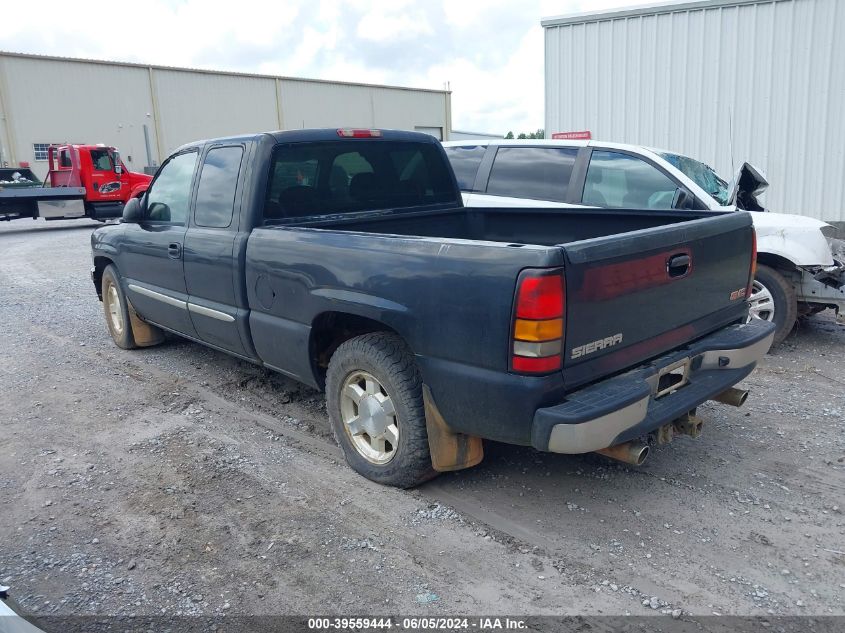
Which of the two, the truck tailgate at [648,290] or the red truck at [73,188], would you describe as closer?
the truck tailgate at [648,290]

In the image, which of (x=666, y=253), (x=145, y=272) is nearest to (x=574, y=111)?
(x=145, y=272)

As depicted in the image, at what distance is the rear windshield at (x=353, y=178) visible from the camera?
4.54 metres

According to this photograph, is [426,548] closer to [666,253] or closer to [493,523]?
[493,523]

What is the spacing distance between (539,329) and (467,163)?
4.80 meters

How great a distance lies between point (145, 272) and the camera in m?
5.74

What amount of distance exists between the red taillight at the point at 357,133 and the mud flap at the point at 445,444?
2196 millimetres

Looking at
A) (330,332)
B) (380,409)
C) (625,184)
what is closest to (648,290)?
(380,409)

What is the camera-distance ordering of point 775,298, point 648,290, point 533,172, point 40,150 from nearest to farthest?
point 648,290, point 775,298, point 533,172, point 40,150

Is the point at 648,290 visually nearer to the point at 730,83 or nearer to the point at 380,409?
the point at 380,409

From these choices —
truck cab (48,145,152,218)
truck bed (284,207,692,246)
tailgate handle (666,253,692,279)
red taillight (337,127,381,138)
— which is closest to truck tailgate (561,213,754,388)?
tailgate handle (666,253,692,279)

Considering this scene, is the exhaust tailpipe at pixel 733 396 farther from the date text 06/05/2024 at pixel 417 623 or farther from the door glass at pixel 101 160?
the door glass at pixel 101 160

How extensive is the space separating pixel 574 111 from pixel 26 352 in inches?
349

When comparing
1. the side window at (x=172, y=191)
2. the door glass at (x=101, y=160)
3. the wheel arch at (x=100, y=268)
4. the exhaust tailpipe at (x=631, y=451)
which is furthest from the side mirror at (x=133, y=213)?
the door glass at (x=101, y=160)

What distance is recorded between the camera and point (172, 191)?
18.0ft
